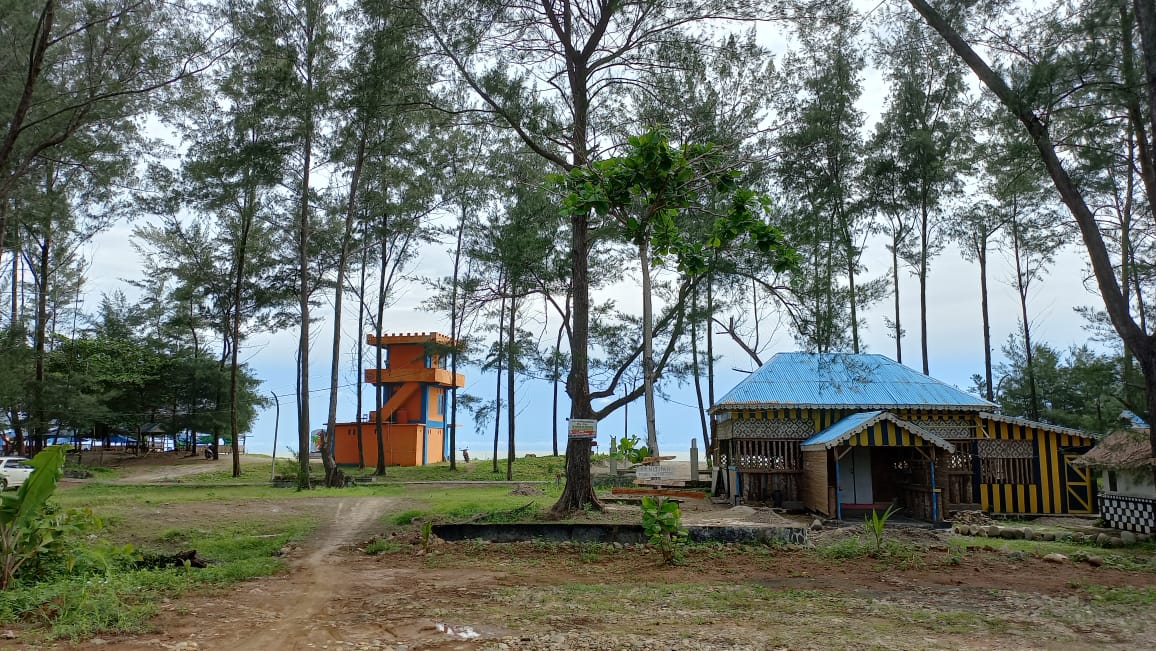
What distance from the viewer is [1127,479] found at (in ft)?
45.8

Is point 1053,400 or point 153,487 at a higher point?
point 1053,400

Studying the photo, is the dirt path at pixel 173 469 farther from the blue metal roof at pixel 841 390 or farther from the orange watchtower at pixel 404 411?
the blue metal roof at pixel 841 390

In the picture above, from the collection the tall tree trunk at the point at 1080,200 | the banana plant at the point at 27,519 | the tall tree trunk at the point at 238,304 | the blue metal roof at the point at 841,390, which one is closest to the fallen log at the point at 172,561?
the banana plant at the point at 27,519

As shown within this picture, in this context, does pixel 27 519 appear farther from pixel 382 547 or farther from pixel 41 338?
pixel 41 338

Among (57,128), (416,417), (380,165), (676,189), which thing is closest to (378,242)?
(380,165)

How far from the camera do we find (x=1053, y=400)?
2711 centimetres

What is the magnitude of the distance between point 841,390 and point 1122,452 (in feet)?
20.0

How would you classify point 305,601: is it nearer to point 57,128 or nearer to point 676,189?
point 676,189

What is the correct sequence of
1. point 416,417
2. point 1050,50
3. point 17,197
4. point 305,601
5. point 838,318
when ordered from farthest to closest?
point 416,417, point 17,197, point 838,318, point 1050,50, point 305,601

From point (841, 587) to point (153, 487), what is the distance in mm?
22175

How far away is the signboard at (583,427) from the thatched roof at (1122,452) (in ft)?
29.2

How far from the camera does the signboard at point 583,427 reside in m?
13.4

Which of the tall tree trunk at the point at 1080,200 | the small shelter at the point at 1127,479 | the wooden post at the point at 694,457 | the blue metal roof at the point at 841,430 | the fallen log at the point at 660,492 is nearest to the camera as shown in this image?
the tall tree trunk at the point at 1080,200

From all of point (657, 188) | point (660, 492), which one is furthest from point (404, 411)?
point (657, 188)
